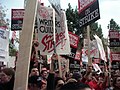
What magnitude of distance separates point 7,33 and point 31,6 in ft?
18.6

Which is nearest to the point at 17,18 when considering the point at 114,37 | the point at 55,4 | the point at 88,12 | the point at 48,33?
the point at 88,12

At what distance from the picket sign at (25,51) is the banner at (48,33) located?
4.13 meters

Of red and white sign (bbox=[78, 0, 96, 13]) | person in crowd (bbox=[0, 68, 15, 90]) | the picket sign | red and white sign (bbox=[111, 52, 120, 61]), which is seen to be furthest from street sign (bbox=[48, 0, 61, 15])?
red and white sign (bbox=[111, 52, 120, 61])

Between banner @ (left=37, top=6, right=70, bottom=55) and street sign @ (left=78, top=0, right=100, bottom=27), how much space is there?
1.87 ft

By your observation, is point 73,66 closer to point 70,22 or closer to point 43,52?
point 43,52

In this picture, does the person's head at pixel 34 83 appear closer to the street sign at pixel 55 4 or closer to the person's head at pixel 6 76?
the person's head at pixel 6 76

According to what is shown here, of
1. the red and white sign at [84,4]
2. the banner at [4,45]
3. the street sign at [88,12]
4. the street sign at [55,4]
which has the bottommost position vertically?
the banner at [4,45]

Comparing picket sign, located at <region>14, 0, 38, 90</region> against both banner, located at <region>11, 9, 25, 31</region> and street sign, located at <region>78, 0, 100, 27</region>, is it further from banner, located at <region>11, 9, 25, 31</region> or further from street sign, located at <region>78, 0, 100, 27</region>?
banner, located at <region>11, 9, 25, 31</region>

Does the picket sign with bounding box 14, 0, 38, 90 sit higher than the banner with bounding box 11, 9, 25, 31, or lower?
lower

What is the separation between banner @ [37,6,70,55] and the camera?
8280 millimetres

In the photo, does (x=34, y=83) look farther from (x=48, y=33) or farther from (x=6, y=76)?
(x=48, y=33)

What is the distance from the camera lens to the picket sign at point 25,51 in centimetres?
374

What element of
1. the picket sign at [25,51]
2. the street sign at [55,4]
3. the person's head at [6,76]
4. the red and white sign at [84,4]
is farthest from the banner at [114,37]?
the picket sign at [25,51]

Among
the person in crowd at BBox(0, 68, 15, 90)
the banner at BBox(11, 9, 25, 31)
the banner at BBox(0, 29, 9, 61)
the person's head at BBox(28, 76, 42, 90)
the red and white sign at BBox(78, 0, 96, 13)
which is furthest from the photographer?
the banner at BBox(11, 9, 25, 31)
